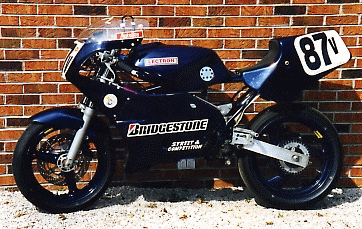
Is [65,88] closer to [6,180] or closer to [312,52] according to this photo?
[6,180]

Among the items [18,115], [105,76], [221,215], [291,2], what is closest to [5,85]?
[18,115]

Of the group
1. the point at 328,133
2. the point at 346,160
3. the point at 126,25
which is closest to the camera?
the point at 126,25

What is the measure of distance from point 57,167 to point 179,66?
113 cm

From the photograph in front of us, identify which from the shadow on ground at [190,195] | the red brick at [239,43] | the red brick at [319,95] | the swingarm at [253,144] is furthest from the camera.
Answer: the red brick at [319,95]

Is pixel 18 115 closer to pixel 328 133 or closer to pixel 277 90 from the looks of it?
pixel 277 90

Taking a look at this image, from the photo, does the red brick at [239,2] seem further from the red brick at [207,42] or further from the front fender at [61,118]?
the front fender at [61,118]

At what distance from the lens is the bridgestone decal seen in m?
3.76

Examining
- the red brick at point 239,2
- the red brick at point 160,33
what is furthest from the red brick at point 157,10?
the red brick at point 239,2

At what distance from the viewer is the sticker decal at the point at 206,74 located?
3.75 meters

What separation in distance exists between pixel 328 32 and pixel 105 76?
5.21 ft

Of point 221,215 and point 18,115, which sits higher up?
point 18,115

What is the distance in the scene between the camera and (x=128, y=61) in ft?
12.2

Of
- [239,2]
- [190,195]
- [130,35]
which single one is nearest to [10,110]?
[130,35]

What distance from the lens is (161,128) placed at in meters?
3.77
